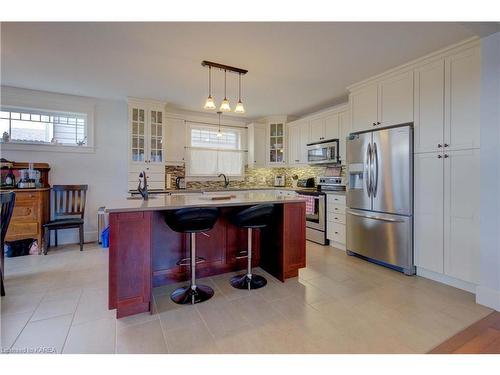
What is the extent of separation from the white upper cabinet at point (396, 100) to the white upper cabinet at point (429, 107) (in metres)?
0.09

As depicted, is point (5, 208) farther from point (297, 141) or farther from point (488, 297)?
point (297, 141)

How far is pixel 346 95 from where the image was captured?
4.13 m

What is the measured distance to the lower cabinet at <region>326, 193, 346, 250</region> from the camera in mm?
3836

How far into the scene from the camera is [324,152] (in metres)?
4.41

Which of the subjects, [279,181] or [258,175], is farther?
[258,175]

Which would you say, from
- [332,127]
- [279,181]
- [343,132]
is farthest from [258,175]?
[343,132]

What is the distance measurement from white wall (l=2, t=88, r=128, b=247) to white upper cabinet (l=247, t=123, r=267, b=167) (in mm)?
2514

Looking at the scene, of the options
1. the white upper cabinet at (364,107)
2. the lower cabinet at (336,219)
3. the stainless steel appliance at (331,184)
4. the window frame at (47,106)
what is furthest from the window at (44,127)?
the white upper cabinet at (364,107)

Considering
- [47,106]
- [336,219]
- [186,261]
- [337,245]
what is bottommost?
[337,245]

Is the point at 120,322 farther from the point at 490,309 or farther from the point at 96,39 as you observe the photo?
the point at 490,309

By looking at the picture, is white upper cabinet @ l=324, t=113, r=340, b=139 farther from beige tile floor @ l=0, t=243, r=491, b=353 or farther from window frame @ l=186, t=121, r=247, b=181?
beige tile floor @ l=0, t=243, r=491, b=353

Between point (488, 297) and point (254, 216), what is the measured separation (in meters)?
2.17
